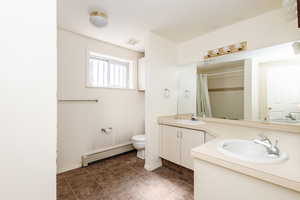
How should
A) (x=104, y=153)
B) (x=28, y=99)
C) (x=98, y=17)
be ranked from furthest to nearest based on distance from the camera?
(x=104, y=153) → (x=98, y=17) → (x=28, y=99)

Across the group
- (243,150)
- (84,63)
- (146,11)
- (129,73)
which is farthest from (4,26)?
(129,73)

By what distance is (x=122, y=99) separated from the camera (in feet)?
9.38

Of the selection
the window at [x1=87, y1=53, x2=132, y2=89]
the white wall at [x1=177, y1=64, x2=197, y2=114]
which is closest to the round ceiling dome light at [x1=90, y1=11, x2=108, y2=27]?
the window at [x1=87, y1=53, x2=132, y2=89]

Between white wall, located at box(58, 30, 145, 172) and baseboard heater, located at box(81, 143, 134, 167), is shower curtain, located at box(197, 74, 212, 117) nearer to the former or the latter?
white wall, located at box(58, 30, 145, 172)

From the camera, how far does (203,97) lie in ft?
7.63

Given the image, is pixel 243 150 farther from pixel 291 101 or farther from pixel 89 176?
pixel 89 176

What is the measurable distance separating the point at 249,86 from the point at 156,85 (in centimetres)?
133

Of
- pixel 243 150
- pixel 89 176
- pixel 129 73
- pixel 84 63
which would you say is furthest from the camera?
pixel 129 73

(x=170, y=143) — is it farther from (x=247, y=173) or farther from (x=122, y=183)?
(x=247, y=173)

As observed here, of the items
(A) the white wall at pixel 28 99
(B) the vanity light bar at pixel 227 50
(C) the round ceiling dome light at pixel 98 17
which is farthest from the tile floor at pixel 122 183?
(C) the round ceiling dome light at pixel 98 17

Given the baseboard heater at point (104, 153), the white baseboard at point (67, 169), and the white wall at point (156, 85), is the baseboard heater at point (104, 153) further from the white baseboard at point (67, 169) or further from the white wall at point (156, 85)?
the white wall at point (156, 85)

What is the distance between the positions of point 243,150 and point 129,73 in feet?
8.24

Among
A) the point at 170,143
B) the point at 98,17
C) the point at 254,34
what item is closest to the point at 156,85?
the point at 170,143

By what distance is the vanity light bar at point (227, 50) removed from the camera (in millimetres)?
1849
